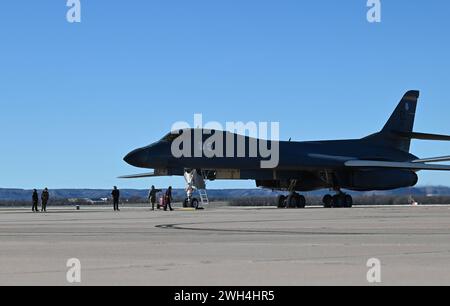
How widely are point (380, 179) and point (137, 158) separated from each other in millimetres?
14002

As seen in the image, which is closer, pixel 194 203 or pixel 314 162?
pixel 194 203

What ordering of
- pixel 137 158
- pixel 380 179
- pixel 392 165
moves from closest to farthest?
pixel 137 158 → pixel 392 165 → pixel 380 179

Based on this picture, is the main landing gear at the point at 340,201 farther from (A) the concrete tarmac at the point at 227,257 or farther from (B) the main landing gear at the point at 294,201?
(A) the concrete tarmac at the point at 227,257

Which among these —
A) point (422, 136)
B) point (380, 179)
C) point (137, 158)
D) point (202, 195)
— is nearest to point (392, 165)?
point (380, 179)

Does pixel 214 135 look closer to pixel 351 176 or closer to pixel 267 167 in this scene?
pixel 267 167

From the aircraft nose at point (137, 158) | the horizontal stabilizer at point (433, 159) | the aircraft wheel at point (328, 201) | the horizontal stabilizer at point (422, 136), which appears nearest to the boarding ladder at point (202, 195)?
the aircraft nose at point (137, 158)

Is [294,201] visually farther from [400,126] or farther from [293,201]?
[400,126]

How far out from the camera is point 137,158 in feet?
140

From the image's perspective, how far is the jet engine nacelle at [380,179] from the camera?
4884 cm

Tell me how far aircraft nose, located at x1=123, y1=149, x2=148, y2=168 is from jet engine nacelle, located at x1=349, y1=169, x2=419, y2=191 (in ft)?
41.6

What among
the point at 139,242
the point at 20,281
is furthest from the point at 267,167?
the point at 20,281

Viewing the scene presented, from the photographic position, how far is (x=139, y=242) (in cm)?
1480
